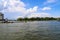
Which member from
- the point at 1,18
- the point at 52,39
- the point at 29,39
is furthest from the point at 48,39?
the point at 1,18

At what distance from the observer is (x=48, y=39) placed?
91.8ft

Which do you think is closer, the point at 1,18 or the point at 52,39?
the point at 52,39

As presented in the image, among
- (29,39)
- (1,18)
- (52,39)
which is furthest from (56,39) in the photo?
(1,18)

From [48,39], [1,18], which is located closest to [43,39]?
[48,39]

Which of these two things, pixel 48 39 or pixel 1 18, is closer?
pixel 48 39

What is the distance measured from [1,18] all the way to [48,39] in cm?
16614

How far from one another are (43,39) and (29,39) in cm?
256

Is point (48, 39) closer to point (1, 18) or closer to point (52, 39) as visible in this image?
point (52, 39)

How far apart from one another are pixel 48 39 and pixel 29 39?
3.46m

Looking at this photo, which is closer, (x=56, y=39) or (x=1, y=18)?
(x=56, y=39)

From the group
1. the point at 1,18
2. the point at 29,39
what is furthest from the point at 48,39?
the point at 1,18

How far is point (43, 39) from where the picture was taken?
28.1 m

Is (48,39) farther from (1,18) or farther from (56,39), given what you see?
(1,18)

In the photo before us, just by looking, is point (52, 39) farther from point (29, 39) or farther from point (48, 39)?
point (29, 39)
